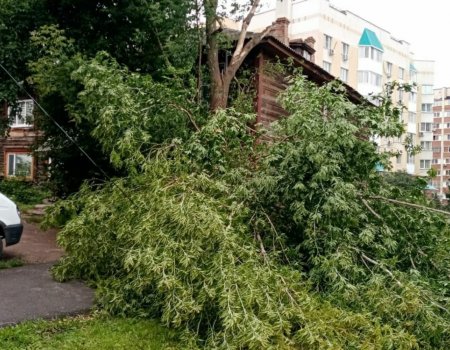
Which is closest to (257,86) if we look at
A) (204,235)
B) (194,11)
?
(194,11)

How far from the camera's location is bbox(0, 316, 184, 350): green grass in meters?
4.80

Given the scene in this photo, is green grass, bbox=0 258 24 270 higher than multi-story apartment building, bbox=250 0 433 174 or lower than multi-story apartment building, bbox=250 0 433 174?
lower

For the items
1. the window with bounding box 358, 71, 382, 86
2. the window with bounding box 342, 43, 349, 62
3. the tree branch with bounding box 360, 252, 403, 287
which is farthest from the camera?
the window with bounding box 358, 71, 382, 86

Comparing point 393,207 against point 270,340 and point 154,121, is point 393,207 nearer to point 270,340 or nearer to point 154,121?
point 270,340

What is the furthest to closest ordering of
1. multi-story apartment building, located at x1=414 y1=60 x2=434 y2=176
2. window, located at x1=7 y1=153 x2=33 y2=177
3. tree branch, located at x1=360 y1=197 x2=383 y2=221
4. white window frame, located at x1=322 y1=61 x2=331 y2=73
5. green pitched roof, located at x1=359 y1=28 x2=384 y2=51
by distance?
multi-story apartment building, located at x1=414 y1=60 x2=434 y2=176, green pitched roof, located at x1=359 y1=28 x2=384 y2=51, white window frame, located at x1=322 y1=61 x2=331 y2=73, window, located at x1=7 y1=153 x2=33 y2=177, tree branch, located at x1=360 y1=197 x2=383 y2=221

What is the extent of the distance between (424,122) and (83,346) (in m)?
61.8

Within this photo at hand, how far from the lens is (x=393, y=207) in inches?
252

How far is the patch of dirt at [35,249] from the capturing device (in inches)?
346

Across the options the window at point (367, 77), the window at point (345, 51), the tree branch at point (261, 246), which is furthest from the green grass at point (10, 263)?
the window at point (367, 77)

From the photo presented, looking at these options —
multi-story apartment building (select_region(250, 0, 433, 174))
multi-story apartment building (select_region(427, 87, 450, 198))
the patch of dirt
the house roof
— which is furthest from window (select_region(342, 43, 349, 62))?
multi-story apartment building (select_region(427, 87, 450, 198))

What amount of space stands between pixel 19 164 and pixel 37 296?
18536mm

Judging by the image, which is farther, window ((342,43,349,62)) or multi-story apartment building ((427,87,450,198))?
multi-story apartment building ((427,87,450,198))

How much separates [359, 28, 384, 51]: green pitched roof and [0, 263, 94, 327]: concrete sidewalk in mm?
46446

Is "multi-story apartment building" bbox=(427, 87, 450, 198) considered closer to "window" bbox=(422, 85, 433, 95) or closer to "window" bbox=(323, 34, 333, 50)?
"window" bbox=(422, 85, 433, 95)
